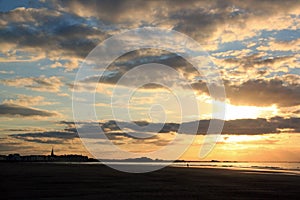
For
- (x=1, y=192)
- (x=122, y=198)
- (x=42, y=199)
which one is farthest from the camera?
(x=1, y=192)

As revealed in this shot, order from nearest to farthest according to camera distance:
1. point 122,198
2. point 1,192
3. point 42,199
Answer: point 42,199
point 122,198
point 1,192

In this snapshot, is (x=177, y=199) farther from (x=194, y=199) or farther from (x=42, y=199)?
(x=42, y=199)

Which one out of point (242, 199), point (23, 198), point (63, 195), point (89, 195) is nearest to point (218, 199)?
point (242, 199)

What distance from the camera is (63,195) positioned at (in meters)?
31.2

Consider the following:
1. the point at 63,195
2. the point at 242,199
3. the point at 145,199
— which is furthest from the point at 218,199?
the point at 63,195

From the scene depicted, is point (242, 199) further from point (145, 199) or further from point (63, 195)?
point (63, 195)

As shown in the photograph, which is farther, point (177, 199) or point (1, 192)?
point (1, 192)

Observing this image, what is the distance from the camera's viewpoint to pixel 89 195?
31719 mm

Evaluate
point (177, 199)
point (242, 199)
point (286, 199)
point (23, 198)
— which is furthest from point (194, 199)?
point (23, 198)

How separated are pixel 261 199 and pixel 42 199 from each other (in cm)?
1856

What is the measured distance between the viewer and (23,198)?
28.7 meters

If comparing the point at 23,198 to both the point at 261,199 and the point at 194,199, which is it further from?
the point at 261,199

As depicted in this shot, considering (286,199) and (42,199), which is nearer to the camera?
(42,199)

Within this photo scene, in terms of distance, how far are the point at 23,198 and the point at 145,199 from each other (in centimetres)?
967
